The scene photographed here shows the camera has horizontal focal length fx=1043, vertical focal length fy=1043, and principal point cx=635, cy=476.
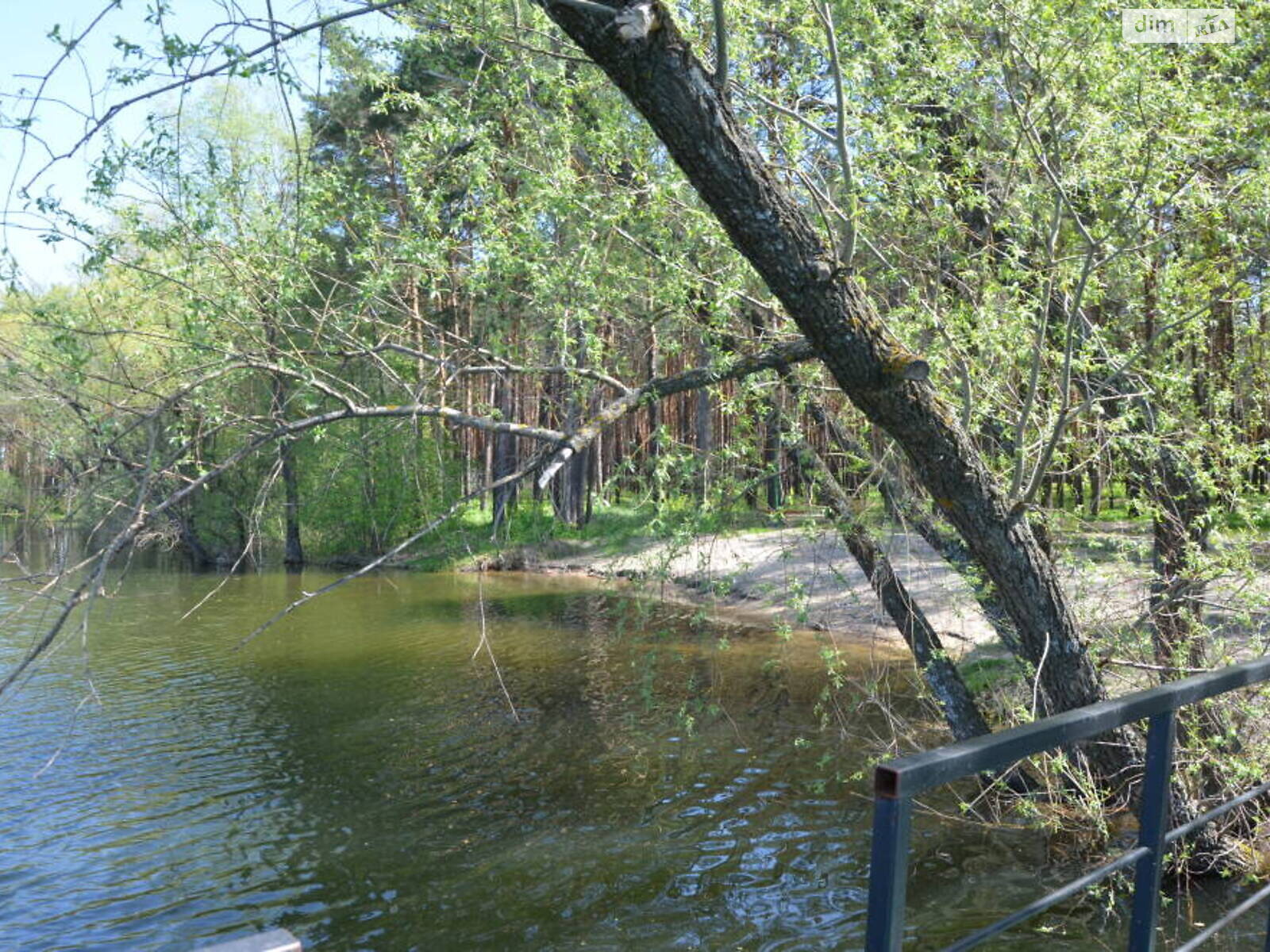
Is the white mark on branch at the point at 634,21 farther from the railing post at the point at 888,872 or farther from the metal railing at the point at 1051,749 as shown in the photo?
the railing post at the point at 888,872

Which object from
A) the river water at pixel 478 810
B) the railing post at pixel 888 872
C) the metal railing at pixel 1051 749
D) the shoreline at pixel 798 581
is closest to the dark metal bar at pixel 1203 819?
the metal railing at pixel 1051 749

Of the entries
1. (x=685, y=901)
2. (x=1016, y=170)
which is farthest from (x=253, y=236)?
(x=685, y=901)

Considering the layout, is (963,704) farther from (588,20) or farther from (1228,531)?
(588,20)

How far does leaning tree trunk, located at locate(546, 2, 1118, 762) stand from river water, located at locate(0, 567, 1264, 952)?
2335mm

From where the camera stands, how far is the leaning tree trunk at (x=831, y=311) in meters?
3.61

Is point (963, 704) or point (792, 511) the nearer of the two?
point (792, 511)

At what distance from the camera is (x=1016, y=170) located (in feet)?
21.6

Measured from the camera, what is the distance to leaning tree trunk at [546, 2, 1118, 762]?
3.61 m

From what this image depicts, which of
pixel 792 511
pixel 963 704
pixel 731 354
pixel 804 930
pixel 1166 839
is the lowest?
pixel 804 930

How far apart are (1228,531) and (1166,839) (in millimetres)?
5381

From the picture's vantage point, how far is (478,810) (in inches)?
361

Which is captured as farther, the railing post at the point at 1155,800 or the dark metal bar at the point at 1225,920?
the dark metal bar at the point at 1225,920

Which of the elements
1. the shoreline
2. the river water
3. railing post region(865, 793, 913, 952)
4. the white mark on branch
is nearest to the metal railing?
railing post region(865, 793, 913, 952)

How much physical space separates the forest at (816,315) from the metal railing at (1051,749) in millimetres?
2322
